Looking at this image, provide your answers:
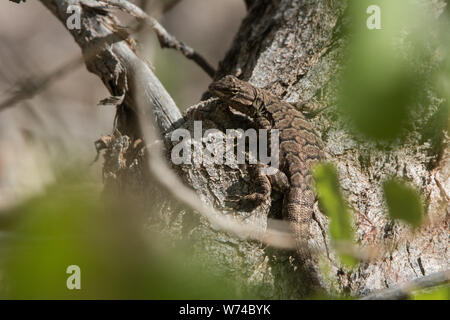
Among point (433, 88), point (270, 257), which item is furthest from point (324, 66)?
point (433, 88)

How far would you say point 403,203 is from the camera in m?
0.90

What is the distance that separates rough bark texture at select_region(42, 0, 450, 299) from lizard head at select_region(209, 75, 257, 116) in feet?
0.25

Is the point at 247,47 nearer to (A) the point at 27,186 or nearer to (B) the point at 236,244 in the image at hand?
(B) the point at 236,244

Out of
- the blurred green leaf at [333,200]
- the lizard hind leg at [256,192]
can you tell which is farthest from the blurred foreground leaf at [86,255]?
the lizard hind leg at [256,192]

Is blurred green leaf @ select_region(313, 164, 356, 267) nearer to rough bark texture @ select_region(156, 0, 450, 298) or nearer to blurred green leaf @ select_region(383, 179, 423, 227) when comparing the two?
blurred green leaf @ select_region(383, 179, 423, 227)

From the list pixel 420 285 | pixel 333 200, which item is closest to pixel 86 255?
pixel 333 200

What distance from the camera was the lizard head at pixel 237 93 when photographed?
11.5 feet

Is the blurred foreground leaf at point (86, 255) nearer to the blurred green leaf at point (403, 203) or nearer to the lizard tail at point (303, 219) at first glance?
the blurred green leaf at point (403, 203)

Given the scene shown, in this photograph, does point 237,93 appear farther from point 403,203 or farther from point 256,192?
point 403,203

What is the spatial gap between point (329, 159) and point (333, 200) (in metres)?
2.08

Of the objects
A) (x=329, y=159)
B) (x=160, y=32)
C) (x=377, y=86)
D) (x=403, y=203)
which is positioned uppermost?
(x=160, y=32)

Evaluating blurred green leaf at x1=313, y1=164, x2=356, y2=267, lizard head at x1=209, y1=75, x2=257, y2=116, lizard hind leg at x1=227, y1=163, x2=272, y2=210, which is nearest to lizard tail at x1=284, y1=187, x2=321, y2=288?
lizard hind leg at x1=227, y1=163, x2=272, y2=210

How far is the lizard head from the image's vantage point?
349 cm
